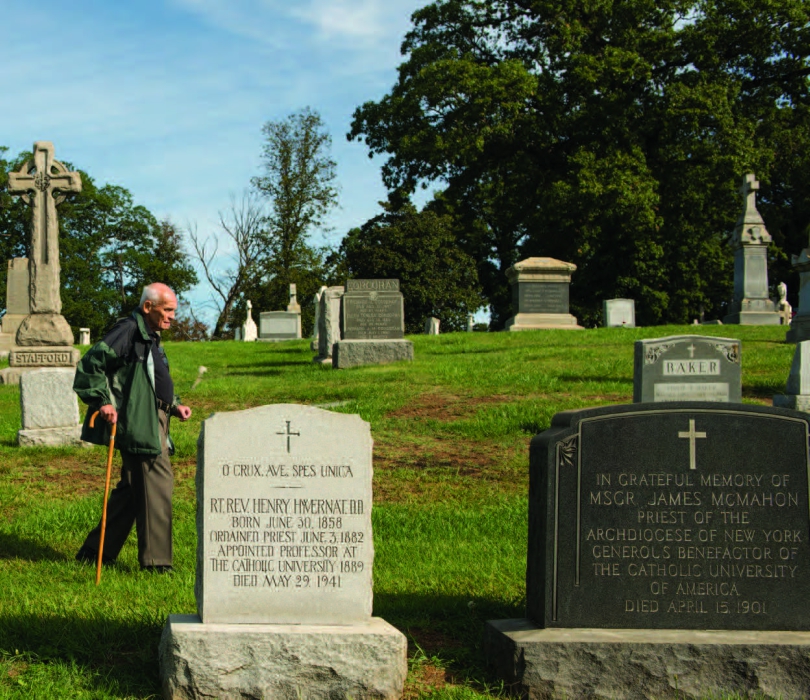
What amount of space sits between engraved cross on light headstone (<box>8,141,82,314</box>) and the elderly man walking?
7.87 m

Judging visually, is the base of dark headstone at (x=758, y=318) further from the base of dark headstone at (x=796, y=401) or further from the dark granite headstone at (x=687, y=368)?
the dark granite headstone at (x=687, y=368)

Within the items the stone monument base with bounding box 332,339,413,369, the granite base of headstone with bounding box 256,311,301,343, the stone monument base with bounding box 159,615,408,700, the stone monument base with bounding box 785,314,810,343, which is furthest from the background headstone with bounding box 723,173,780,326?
the stone monument base with bounding box 159,615,408,700

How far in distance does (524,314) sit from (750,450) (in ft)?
71.1

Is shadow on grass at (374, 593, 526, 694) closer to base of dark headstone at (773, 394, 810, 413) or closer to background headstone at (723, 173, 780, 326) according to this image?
base of dark headstone at (773, 394, 810, 413)

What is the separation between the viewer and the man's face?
6.14m

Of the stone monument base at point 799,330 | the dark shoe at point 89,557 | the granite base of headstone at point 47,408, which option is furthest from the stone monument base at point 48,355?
the stone monument base at point 799,330

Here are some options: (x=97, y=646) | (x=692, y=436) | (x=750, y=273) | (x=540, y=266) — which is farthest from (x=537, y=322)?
(x=97, y=646)

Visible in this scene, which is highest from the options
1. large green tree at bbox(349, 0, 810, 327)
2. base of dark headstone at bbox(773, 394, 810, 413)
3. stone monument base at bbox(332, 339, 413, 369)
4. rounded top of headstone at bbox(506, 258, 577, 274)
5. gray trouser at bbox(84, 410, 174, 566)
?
large green tree at bbox(349, 0, 810, 327)

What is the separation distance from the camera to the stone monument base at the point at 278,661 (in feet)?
13.6

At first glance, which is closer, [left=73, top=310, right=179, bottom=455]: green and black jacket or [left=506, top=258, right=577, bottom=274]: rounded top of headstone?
[left=73, top=310, right=179, bottom=455]: green and black jacket

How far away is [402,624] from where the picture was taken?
17.0 feet

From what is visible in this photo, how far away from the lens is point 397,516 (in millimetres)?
7727

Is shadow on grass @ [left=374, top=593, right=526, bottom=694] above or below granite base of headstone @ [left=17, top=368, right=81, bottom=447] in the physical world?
below

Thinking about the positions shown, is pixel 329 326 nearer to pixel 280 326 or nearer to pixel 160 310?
pixel 160 310
